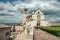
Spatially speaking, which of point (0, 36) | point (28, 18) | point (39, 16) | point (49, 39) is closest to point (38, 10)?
point (39, 16)

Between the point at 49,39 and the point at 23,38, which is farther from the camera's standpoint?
the point at 23,38

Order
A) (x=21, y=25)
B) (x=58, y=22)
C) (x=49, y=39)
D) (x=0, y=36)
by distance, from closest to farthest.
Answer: (x=49, y=39), (x=0, y=36), (x=58, y=22), (x=21, y=25)

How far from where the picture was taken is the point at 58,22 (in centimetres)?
1933

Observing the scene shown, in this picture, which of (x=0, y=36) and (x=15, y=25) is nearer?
(x=0, y=36)

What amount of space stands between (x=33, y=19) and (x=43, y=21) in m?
1.22

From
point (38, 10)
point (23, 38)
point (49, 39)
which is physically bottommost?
point (23, 38)

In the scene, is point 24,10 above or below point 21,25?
above

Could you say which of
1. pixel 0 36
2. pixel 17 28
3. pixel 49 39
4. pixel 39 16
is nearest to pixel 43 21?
pixel 39 16

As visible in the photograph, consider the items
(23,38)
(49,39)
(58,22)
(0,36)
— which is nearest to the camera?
(49,39)

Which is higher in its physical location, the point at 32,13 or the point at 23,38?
the point at 32,13

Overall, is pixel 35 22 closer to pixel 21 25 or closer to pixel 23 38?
pixel 21 25

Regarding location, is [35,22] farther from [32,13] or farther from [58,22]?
[58,22]

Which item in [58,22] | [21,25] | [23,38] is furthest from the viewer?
[21,25]

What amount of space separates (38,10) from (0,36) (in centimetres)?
1085
